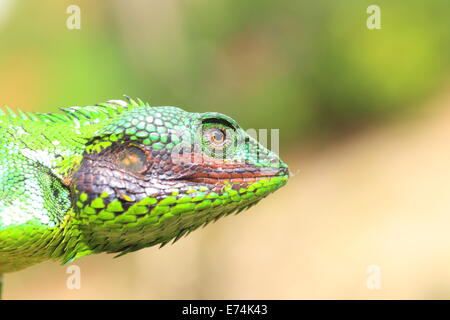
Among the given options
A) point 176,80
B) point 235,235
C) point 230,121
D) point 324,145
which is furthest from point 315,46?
point 230,121

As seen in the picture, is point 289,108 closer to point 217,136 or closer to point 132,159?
point 217,136

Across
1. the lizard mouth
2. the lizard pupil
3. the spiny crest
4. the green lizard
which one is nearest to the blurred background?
the spiny crest

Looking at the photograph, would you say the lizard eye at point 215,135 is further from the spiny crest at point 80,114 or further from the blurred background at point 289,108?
the blurred background at point 289,108

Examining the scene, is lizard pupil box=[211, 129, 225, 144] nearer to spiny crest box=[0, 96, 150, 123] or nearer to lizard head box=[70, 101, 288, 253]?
lizard head box=[70, 101, 288, 253]

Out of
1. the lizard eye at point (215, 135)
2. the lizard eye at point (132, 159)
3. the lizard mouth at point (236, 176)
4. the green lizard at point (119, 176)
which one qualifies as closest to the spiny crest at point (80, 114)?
the green lizard at point (119, 176)

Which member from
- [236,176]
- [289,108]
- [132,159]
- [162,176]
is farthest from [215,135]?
[289,108]

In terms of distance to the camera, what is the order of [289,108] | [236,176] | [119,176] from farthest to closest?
1. [289,108]
2. [236,176]
3. [119,176]

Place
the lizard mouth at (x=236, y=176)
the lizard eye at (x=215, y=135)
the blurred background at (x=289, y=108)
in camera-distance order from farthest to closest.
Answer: the blurred background at (x=289, y=108), the lizard eye at (x=215, y=135), the lizard mouth at (x=236, y=176)
